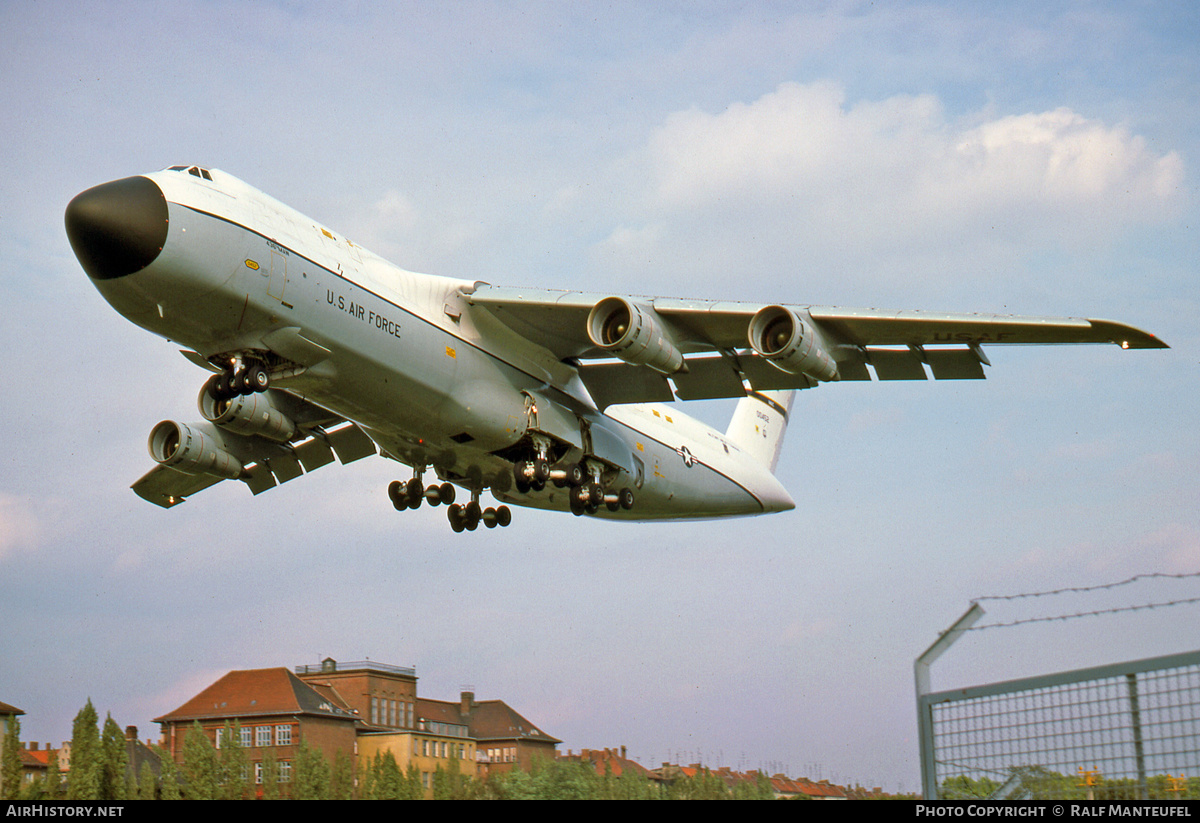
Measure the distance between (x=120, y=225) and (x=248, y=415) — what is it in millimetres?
5663

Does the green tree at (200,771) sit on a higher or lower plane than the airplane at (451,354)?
lower

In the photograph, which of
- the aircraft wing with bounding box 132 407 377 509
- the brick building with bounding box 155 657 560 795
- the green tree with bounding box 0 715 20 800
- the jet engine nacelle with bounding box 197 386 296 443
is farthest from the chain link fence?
the brick building with bounding box 155 657 560 795

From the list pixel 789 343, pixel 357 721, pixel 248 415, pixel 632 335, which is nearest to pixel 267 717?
pixel 357 721

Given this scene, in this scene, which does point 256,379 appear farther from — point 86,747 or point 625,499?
point 86,747

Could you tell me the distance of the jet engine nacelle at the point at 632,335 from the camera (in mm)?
16109

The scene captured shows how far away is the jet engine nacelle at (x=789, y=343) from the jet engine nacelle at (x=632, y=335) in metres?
1.22

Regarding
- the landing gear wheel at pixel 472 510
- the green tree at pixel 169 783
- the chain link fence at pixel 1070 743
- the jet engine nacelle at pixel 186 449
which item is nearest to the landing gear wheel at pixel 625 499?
the landing gear wheel at pixel 472 510

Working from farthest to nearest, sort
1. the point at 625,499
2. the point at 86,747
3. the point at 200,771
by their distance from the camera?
1. the point at 200,771
2. the point at 86,747
3. the point at 625,499

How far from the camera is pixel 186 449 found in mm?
19969

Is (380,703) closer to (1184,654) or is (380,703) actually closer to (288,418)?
(288,418)

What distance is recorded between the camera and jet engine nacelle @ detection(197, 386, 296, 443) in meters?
18.4

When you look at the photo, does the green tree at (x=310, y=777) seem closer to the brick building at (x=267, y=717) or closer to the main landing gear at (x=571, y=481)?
the brick building at (x=267, y=717)

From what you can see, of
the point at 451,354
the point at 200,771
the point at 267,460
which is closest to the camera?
the point at 451,354
